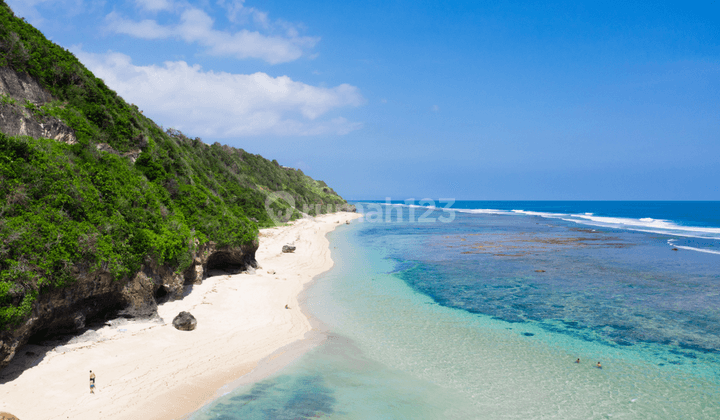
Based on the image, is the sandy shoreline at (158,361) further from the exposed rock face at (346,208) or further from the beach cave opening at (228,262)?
the exposed rock face at (346,208)

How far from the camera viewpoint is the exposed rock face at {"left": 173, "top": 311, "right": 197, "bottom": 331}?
54.9ft

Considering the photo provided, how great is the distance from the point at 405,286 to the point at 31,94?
85.1ft

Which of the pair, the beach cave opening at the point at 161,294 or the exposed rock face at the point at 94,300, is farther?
the beach cave opening at the point at 161,294

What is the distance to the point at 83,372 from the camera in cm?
1235

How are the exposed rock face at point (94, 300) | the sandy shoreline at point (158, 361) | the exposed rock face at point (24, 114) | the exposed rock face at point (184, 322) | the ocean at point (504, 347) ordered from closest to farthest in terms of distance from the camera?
1. the sandy shoreline at point (158, 361)
2. the exposed rock face at point (94, 300)
3. the ocean at point (504, 347)
4. the exposed rock face at point (24, 114)
5. the exposed rock face at point (184, 322)

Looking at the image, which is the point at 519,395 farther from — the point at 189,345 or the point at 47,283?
the point at 47,283

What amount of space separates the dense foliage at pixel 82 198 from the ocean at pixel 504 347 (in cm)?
735

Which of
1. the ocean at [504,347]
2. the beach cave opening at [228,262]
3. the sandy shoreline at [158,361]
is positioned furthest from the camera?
the beach cave opening at [228,262]

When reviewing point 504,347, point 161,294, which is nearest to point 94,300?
point 161,294

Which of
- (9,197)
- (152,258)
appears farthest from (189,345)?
(9,197)

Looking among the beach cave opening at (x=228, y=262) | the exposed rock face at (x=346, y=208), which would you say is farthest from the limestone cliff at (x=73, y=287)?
the exposed rock face at (x=346, y=208)

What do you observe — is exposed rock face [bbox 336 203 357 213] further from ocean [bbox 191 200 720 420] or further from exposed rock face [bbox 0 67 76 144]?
exposed rock face [bbox 0 67 76 144]

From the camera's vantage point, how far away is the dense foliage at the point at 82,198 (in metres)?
12.1

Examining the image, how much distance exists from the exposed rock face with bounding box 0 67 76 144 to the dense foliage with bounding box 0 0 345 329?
40cm
